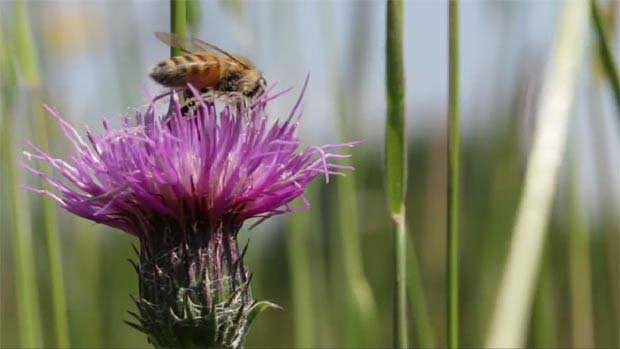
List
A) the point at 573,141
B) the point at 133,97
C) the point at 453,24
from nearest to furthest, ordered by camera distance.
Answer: the point at 453,24 → the point at 573,141 → the point at 133,97

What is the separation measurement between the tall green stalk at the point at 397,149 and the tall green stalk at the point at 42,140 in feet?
1.71

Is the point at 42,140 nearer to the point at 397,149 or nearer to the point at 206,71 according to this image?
the point at 206,71

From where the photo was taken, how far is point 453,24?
30.8 inches

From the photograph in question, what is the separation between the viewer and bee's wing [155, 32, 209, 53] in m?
0.92

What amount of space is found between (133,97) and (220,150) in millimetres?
617

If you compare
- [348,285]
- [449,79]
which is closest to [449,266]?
[449,79]

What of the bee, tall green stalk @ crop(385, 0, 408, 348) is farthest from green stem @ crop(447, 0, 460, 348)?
the bee

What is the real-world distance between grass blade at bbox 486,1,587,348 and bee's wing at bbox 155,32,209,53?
398mm

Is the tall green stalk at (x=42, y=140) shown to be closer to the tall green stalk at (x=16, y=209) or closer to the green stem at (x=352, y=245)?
the tall green stalk at (x=16, y=209)

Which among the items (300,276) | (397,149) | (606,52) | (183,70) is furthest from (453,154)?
(300,276)

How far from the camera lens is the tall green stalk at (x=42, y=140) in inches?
42.3

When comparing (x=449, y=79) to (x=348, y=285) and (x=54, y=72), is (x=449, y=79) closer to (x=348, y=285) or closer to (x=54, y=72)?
(x=348, y=285)

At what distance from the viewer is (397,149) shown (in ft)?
2.46

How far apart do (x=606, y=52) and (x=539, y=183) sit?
20cm
